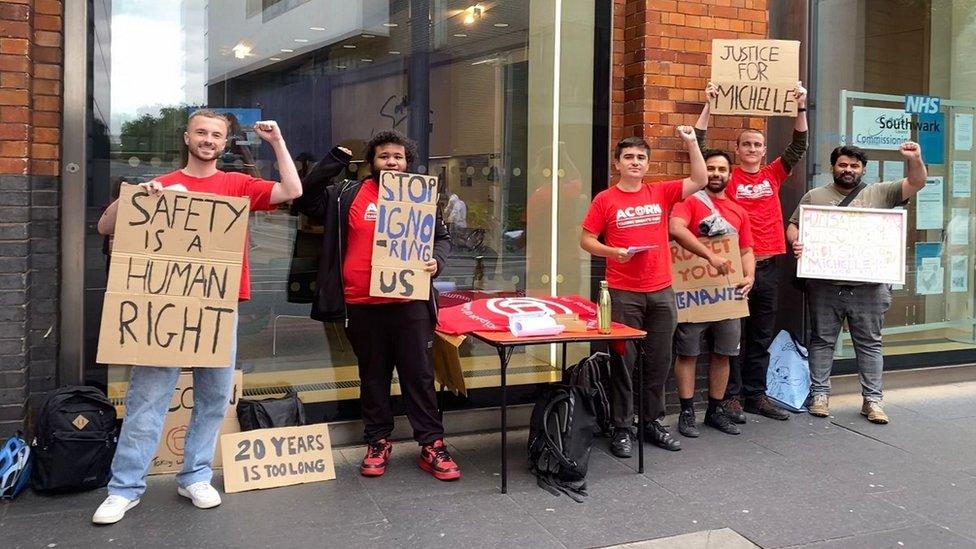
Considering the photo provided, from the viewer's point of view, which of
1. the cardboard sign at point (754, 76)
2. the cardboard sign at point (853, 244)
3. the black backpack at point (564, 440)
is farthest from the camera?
the cardboard sign at point (853, 244)

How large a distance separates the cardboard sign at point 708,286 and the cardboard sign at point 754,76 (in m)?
0.91

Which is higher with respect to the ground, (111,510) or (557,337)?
(557,337)

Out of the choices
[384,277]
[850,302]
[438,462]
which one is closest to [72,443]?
[384,277]

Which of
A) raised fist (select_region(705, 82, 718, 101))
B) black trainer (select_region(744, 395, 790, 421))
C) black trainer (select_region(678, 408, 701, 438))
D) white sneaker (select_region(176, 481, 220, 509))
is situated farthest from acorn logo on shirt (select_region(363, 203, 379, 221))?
black trainer (select_region(744, 395, 790, 421))

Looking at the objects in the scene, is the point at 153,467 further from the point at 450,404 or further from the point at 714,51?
the point at 714,51

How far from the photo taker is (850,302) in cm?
603

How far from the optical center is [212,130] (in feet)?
13.0

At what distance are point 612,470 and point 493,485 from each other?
2.57 feet

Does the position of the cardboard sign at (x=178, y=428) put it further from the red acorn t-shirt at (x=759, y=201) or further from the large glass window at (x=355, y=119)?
the red acorn t-shirt at (x=759, y=201)

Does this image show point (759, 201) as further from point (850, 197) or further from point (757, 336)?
point (757, 336)

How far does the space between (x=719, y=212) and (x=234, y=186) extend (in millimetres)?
3166

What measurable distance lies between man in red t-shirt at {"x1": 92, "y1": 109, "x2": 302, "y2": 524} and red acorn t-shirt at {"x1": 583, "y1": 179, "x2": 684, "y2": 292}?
193 centimetres

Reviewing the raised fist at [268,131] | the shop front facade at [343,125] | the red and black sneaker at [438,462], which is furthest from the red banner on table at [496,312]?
the raised fist at [268,131]

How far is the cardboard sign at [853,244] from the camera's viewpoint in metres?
5.91
